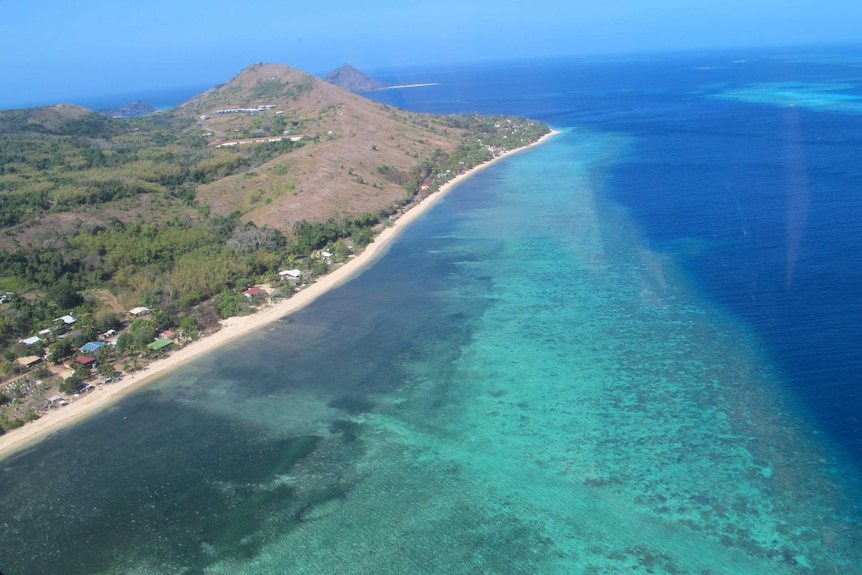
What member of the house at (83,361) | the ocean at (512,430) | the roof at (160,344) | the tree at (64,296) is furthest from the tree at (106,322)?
the ocean at (512,430)

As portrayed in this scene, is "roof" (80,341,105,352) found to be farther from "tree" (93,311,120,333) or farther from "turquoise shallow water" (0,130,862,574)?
"turquoise shallow water" (0,130,862,574)

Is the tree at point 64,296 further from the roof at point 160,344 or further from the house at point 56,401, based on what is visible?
the house at point 56,401

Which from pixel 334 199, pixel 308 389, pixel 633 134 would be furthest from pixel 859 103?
pixel 308 389

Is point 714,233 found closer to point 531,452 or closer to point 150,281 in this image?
point 531,452

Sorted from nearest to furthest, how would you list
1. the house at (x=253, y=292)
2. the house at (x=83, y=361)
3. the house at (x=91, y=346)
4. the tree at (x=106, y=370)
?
the tree at (x=106, y=370), the house at (x=83, y=361), the house at (x=91, y=346), the house at (x=253, y=292)

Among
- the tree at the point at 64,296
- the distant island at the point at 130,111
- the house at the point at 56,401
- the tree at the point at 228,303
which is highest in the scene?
the distant island at the point at 130,111

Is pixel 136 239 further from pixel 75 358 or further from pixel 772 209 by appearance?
pixel 772 209

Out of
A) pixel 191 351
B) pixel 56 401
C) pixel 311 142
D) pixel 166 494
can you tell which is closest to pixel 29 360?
pixel 56 401
